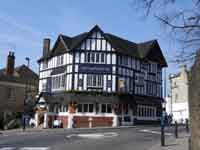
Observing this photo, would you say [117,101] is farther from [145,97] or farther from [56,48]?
[56,48]

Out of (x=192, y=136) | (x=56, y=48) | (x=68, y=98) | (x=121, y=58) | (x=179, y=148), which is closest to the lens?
(x=192, y=136)

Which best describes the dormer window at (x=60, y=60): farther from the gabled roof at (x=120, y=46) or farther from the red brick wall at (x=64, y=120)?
the red brick wall at (x=64, y=120)

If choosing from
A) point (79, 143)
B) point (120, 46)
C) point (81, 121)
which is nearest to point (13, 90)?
point (81, 121)

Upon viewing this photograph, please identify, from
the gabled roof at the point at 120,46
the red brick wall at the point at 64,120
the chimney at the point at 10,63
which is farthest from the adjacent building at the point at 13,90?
the red brick wall at the point at 64,120

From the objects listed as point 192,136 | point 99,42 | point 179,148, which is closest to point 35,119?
point 99,42

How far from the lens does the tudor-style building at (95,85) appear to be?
35.4 m

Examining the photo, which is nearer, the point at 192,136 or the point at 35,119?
the point at 192,136

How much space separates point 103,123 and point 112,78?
221 inches

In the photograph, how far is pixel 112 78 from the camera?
3641 centimetres

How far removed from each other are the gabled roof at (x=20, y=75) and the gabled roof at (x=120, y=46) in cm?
634

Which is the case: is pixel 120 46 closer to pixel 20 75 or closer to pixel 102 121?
pixel 102 121

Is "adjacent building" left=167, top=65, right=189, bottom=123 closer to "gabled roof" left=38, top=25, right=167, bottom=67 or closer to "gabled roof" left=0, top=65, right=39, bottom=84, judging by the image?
"gabled roof" left=38, top=25, right=167, bottom=67

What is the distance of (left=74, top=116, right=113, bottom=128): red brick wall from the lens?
35.0m

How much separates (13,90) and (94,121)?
17341 millimetres
